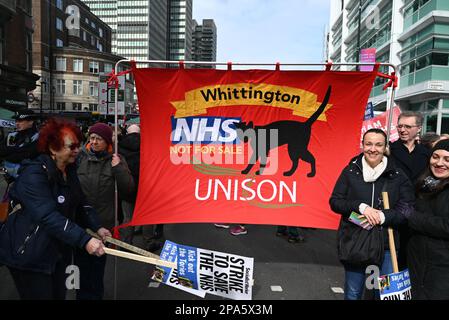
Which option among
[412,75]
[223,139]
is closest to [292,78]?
[223,139]

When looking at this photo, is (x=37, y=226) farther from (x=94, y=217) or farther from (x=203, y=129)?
(x=203, y=129)

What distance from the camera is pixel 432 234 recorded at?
2439 millimetres

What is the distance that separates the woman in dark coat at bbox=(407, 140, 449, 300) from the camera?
240 centimetres

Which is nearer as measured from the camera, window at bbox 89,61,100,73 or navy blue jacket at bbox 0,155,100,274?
navy blue jacket at bbox 0,155,100,274

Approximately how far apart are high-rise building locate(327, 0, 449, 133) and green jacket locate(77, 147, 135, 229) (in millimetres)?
20679

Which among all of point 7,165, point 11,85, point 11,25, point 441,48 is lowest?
point 7,165

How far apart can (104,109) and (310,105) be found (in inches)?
330

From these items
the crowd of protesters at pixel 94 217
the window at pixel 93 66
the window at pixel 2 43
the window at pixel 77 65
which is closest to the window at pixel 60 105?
the window at pixel 77 65

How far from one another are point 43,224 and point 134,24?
137264mm

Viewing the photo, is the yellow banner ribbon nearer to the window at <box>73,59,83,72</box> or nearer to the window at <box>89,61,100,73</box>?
the window at <box>89,61,100,73</box>

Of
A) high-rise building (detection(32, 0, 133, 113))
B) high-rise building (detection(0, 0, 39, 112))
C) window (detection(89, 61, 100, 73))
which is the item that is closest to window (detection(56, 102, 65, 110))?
high-rise building (detection(32, 0, 133, 113))

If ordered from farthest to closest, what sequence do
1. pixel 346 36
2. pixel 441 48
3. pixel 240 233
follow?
pixel 346 36 → pixel 441 48 → pixel 240 233

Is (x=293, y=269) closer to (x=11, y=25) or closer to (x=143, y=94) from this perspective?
(x=143, y=94)

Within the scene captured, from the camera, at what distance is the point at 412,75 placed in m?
26.8
